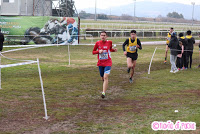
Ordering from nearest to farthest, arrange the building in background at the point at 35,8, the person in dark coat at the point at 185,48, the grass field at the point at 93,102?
the grass field at the point at 93,102 < the person in dark coat at the point at 185,48 < the building in background at the point at 35,8

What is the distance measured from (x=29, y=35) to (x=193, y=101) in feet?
70.1

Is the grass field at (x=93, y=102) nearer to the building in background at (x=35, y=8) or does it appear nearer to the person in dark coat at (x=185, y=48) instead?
the person in dark coat at (x=185, y=48)

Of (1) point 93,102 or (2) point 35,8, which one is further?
(2) point 35,8

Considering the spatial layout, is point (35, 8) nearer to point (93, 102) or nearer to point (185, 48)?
point (185, 48)

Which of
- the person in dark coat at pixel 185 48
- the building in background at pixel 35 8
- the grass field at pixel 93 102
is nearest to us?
the grass field at pixel 93 102

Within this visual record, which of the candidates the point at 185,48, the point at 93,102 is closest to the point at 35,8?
the point at 185,48

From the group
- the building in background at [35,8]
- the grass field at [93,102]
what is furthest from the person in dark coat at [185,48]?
the building in background at [35,8]

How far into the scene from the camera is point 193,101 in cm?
952

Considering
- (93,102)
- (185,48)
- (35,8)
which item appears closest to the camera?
(93,102)

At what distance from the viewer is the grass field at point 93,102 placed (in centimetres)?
707

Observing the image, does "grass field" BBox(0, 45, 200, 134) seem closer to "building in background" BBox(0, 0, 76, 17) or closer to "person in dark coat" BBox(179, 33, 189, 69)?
"person in dark coat" BBox(179, 33, 189, 69)

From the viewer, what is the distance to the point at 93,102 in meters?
9.29

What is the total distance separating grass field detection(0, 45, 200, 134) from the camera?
7066 mm

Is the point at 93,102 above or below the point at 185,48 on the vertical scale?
below
